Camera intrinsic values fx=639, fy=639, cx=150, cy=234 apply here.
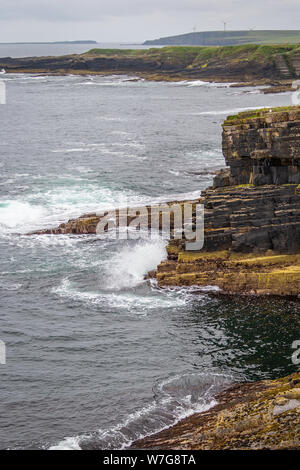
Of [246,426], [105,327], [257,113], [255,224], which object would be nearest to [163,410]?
[246,426]

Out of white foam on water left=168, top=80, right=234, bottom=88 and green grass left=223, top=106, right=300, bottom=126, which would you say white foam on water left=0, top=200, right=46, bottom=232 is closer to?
green grass left=223, top=106, right=300, bottom=126

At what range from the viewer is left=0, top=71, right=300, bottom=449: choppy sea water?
33.5m

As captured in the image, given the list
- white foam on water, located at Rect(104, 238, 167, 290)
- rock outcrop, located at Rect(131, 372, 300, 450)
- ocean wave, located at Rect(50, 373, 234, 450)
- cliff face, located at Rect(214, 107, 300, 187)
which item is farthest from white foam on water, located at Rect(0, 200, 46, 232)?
rock outcrop, located at Rect(131, 372, 300, 450)

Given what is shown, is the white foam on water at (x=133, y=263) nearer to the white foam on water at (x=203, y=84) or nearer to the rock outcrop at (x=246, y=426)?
the rock outcrop at (x=246, y=426)

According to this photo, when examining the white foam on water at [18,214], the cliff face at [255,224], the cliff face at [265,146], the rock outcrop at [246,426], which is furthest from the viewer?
the white foam on water at [18,214]

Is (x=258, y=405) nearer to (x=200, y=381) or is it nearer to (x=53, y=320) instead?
(x=200, y=381)

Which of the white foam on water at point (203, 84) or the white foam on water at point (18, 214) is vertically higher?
the white foam on water at point (203, 84)

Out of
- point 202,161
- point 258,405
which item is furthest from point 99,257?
point 202,161

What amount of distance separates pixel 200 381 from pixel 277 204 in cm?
1768

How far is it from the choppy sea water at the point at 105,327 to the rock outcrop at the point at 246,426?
5.47 ft

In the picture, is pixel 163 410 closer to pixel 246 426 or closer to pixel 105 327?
pixel 246 426

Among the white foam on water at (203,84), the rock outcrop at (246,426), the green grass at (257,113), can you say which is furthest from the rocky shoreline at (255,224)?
the white foam on water at (203,84)

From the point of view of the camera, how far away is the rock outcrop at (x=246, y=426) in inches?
998

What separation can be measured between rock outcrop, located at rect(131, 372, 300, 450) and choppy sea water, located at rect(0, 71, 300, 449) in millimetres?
1666
